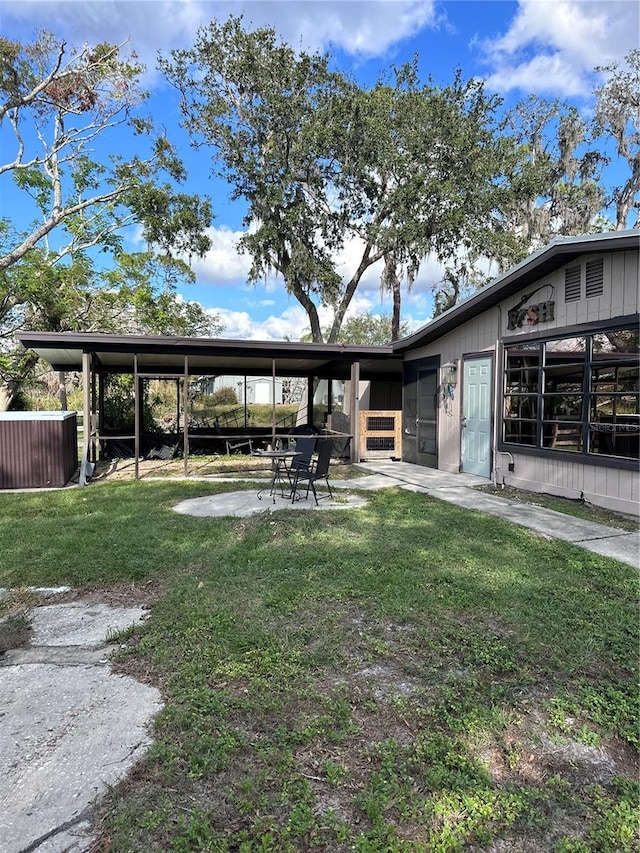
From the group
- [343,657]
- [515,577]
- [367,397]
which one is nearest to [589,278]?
[515,577]

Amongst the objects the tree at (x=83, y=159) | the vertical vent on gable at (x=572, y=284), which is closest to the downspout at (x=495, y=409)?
the vertical vent on gable at (x=572, y=284)

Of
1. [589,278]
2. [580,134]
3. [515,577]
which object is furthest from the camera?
[580,134]

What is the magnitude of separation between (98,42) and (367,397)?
12.7m

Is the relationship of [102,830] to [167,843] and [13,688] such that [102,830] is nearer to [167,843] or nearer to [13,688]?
[167,843]

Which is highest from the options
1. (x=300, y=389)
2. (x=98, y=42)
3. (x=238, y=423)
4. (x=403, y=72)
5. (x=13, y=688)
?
(x=403, y=72)

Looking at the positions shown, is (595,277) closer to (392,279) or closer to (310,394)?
(310,394)

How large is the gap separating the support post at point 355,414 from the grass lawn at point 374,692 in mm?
5773

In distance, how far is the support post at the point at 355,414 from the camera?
1012cm

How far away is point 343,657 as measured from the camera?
8.50 ft

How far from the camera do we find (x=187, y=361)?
9492mm

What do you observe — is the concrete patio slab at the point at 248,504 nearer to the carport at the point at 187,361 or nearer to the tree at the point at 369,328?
the carport at the point at 187,361

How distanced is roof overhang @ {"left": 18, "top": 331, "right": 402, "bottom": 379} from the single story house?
1.4 inches

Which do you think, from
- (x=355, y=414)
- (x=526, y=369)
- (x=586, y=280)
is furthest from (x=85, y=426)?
(x=586, y=280)

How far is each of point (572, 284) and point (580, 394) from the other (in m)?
1.42
